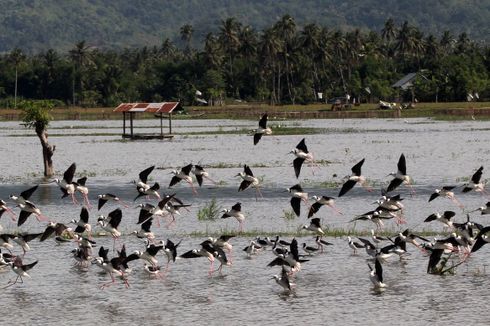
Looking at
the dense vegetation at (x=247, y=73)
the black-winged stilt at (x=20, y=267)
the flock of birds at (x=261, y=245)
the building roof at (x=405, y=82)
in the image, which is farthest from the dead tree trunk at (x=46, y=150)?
the building roof at (x=405, y=82)

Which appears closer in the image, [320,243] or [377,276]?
[377,276]

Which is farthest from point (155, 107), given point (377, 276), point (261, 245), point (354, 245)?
point (377, 276)

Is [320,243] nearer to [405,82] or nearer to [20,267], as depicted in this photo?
A: [20,267]

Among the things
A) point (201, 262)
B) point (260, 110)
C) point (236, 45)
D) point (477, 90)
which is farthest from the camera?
point (236, 45)

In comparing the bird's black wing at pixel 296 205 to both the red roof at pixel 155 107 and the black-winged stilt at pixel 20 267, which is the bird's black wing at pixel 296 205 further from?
the red roof at pixel 155 107

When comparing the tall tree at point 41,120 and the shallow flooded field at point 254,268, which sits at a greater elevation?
the tall tree at point 41,120

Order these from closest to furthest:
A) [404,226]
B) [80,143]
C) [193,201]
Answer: [404,226]
[193,201]
[80,143]

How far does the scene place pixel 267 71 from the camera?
180000 millimetres

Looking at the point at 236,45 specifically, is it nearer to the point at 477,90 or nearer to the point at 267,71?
the point at 267,71

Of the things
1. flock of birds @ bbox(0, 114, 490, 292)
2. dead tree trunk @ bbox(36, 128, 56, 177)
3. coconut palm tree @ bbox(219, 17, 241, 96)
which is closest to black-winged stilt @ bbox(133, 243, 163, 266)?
flock of birds @ bbox(0, 114, 490, 292)

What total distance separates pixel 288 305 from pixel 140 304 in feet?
9.46

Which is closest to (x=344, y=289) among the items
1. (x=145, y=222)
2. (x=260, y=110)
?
(x=145, y=222)

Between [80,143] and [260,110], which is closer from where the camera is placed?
[80,143]

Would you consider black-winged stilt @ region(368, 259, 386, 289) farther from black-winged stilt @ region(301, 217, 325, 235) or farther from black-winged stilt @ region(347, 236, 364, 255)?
black-winged stilt @ region(301, 217, 325, 235)
